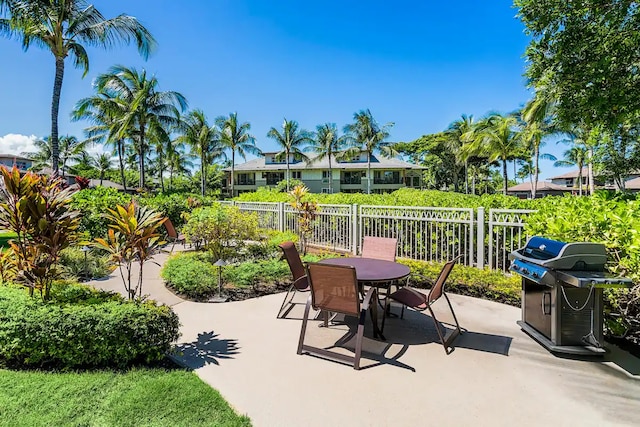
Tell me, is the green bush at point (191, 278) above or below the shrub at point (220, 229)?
below

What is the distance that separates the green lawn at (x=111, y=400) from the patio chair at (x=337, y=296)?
118 centimetres

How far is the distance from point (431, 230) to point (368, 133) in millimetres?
32507

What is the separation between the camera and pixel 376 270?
13.6 ft

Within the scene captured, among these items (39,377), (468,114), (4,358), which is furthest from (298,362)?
(468,114)

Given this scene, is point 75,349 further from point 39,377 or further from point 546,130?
point 546,130

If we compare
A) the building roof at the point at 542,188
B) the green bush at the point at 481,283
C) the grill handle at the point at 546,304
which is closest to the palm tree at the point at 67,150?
the green bush at the point at 481,283

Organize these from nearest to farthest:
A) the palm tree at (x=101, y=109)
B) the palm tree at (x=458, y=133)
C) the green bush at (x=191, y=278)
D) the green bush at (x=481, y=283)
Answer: the green bush at (x=481, y=283), the green bush at (x=191, y=278), the palm tree at (x=101, y=109), the palm tree at (x=458, y=133)

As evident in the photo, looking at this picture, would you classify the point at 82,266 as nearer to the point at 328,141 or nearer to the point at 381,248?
the point at 381,248

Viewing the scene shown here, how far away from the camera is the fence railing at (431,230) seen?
612 cm

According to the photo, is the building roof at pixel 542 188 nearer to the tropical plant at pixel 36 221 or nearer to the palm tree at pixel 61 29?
the palm tree at pixel 61 29

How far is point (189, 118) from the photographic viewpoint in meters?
33.1

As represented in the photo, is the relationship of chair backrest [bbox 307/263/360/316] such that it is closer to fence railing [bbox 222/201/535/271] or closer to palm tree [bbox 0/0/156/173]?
fence railing [bbox 222/201/535/271]

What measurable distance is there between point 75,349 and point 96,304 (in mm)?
506

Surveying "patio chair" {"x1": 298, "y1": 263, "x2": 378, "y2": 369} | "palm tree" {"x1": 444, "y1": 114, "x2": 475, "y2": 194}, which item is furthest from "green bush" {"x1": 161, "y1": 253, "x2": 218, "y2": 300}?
"palm tree" {"x1": 444, "y1": 114, "x2": 475, "y2": 194}
